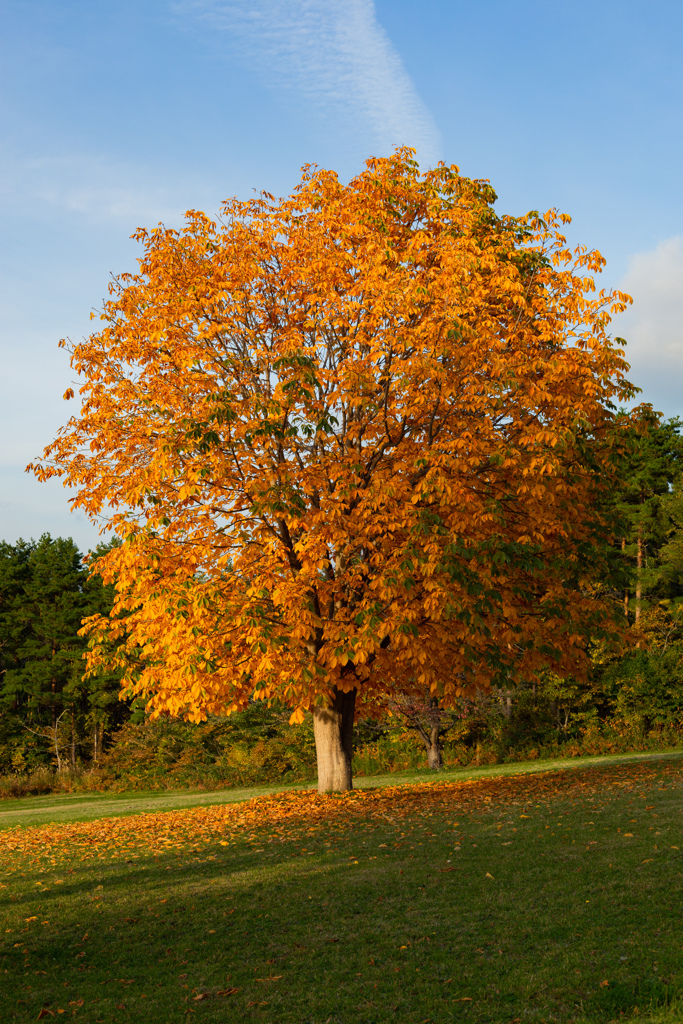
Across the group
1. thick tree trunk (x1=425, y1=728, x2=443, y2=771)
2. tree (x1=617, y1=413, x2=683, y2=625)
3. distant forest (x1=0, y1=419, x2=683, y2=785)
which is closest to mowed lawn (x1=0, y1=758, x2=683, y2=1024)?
distant forest (x1=0, y1=419, x2=683, y2=785)

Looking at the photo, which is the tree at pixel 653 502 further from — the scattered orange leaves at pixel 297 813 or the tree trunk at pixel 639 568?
the scattered orange leaves at pixel 297 813

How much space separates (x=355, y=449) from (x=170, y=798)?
13834 millimetres

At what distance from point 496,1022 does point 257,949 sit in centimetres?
215

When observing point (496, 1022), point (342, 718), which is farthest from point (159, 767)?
point (496, 1022)

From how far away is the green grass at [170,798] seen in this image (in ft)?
58.1

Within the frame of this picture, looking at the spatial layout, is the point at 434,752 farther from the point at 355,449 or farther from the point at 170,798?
the point at 355,449

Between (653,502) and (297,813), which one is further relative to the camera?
(653,502)

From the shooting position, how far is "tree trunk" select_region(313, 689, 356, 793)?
14.6 metres

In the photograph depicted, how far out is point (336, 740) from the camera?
579 inches

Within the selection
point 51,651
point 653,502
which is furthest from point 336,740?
point 51,651

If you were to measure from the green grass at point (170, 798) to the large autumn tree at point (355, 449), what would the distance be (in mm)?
5566

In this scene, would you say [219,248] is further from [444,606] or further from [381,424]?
[444,606]

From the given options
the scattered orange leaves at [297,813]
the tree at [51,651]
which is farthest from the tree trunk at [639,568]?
the tree at [51,651]

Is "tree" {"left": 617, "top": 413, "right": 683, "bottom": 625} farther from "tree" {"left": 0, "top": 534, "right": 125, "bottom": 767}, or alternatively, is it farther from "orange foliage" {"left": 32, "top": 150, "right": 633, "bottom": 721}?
"tree" {"left": 0, "top": 534, "right": 125, "bottom": 767}
